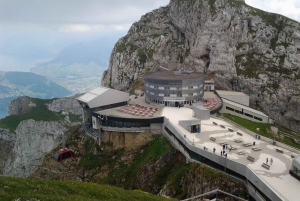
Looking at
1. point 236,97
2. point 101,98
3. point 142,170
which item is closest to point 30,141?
point 101,98

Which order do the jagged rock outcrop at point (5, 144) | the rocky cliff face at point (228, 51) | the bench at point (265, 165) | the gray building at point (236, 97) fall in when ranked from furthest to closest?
the jagged rock outcrop at point (5, 144) → the rocky cliff face at point (228, 51) → the gray building at point (236, 97) → the bench at point (265, 165)

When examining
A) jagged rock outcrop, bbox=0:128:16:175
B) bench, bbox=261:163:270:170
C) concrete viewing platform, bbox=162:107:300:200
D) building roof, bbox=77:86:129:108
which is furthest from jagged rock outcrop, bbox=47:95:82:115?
Result: bench, bbox=261:163:270:170

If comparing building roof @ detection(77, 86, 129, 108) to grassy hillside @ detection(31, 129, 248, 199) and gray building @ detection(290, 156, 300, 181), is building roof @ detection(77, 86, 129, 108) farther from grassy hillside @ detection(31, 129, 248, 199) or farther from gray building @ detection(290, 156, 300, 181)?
gray building @ detection(290, 156, 300, 181)

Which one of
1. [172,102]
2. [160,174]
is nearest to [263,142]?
[160,174]

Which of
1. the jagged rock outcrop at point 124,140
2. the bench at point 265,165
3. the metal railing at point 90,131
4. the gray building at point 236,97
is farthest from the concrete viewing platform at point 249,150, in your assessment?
the gray building at point 236,97

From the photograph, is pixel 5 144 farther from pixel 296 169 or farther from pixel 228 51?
pixel 296 169

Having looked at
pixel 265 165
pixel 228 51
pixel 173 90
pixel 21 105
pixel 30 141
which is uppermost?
pixel 228 51

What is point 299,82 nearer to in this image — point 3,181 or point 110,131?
point 110,131

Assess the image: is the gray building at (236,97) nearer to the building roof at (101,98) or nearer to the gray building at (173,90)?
the gray building at (173,90)
